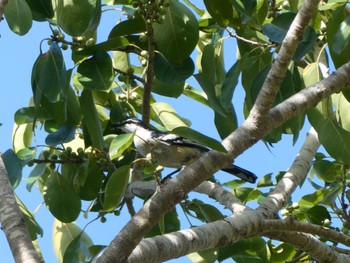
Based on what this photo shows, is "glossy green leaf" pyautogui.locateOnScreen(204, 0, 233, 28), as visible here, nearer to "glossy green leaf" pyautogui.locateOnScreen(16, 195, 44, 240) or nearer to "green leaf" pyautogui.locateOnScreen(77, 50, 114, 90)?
"green leaf" pyautogui.locateOnScreen(77, 50, 114, 90)

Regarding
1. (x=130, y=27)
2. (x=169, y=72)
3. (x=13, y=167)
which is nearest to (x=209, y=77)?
(x=169, y=72)

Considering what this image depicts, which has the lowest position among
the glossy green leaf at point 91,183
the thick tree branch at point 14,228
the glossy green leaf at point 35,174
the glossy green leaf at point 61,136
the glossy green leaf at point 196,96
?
the thick tree branch at point 14,228

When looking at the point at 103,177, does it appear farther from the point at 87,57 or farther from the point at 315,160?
the point at 315,160

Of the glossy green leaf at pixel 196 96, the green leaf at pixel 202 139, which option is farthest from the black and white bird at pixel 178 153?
the green leaf at pixel 202 139

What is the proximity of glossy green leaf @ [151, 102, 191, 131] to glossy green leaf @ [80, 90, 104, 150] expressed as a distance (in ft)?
Result: 2.49

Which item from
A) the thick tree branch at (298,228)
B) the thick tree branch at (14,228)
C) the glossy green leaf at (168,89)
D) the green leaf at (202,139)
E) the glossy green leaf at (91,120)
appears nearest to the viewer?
the thick tree branch at (14,228)

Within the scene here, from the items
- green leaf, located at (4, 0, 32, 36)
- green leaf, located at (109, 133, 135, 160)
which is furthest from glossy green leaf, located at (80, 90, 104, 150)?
green leaf, located at (109, 133, 135, 160)

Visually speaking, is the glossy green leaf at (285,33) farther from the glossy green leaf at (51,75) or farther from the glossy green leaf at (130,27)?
the glossy green leaf at (51,75)

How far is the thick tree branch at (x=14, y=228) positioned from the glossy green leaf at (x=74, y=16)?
1.17 m

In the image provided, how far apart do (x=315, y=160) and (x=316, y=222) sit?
28.2 inches

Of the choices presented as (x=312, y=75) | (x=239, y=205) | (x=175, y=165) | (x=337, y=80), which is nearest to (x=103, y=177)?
(x=175, y=165)

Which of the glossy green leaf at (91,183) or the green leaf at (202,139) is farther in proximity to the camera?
the glossy green leaf at (91,183)

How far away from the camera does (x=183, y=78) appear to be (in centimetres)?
416

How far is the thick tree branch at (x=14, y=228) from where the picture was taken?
2681 mm
